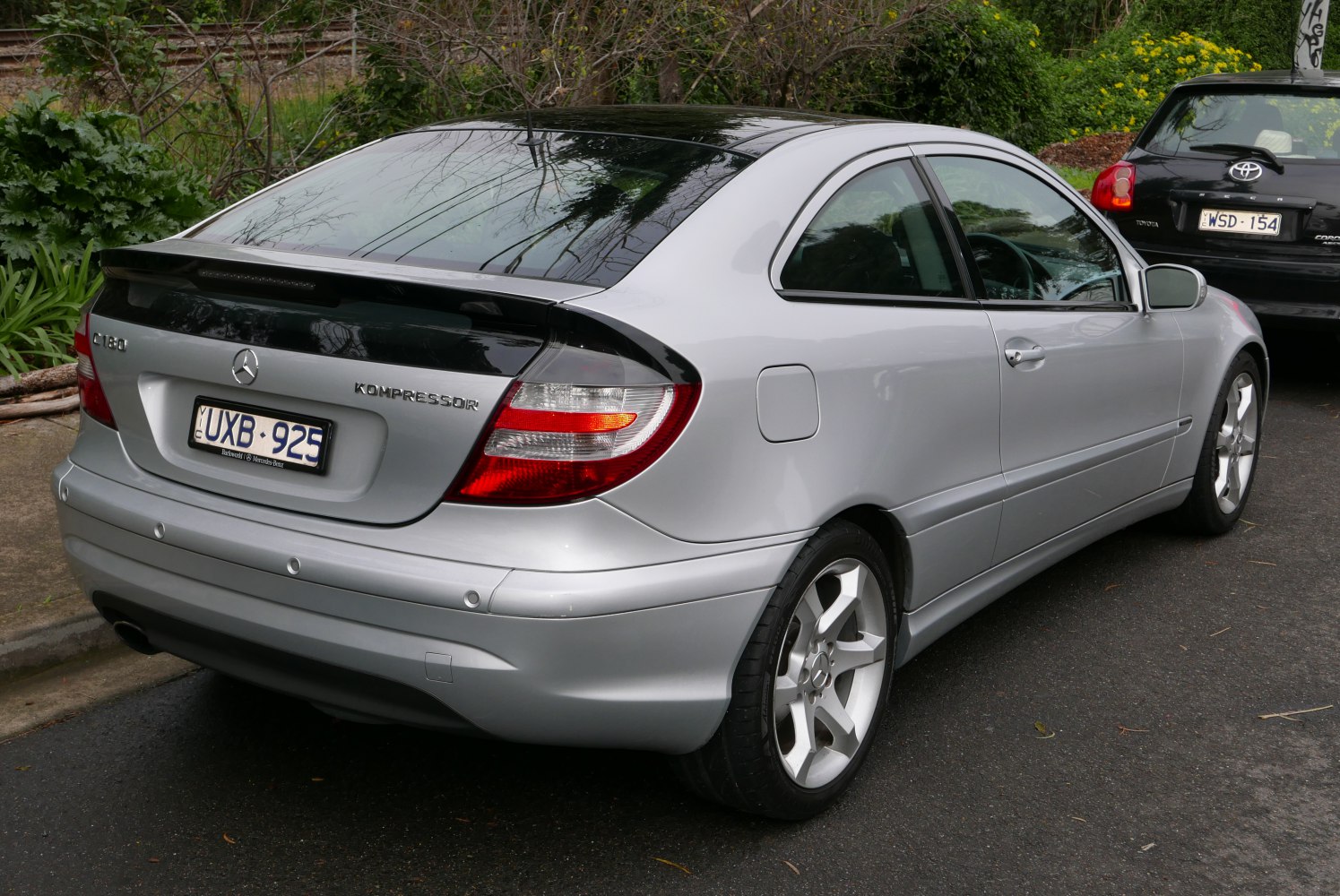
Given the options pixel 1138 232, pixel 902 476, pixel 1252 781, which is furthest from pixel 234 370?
pixel 1138 232

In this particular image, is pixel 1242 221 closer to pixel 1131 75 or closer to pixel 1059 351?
pixel 1059 351

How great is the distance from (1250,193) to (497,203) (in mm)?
5371

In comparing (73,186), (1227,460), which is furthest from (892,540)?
(73,186)

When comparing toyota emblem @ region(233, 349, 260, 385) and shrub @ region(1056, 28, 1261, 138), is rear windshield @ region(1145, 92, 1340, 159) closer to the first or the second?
toyota emblem @ region(233, 349, 260, 385)

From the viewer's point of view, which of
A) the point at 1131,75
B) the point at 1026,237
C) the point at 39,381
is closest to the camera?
the point at 1026,237

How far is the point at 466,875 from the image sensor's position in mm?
2967

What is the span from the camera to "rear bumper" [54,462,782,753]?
2607mm

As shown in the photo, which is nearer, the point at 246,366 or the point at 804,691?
the point at 246,366

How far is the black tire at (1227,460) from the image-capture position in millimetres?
5164

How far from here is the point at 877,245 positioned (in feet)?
11.3

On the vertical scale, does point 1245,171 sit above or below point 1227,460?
above

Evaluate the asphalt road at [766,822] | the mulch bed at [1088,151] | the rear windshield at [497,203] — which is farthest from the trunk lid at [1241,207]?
the mulch bed at [1088,151]

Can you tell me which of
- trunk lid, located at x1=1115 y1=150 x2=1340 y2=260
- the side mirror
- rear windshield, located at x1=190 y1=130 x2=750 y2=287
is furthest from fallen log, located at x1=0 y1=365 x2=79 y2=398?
trunk lid, located at x1=1115 y1=150 x2=1340 y2=260

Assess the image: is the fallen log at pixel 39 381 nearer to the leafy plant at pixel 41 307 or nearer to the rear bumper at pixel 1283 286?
the leafy plant at pixel 41 307
